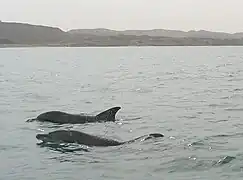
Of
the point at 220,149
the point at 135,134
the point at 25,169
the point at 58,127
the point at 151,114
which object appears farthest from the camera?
the point at 151,114

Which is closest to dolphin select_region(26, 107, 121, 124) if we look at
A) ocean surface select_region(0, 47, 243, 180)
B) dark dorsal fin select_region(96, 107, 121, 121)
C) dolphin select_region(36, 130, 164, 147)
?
dark dorsal fin select_region(96, 107, 121, 121)

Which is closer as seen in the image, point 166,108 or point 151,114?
point 151,114

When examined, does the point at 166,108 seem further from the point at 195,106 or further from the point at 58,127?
the point at 58,127

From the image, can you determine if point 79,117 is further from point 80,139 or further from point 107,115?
point 80,139

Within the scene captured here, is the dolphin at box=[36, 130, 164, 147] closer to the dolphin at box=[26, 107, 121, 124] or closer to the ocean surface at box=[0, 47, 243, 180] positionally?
the ocean surface at box=[0, 47, 243, 180]

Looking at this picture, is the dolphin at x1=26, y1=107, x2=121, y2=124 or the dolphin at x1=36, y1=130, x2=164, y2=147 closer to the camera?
the dolphin at x1=36, y1=130, x2=164, y2=147

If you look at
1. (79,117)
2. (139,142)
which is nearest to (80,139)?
(139,142)

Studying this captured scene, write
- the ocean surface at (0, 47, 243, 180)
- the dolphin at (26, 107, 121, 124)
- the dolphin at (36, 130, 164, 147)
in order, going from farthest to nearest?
the dolphin at (26, 107, 121, 124) → the dolphin at (36, 130, 164, 147) → the ocean surface at (0, 47, 243, 180)

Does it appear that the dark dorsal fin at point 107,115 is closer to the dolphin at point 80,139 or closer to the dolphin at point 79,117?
the dolphin at point 79,117

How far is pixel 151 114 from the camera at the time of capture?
29.7m

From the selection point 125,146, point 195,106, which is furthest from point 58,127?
point 195,106

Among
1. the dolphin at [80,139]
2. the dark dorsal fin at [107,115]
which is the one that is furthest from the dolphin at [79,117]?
the dolphin at [80,139]

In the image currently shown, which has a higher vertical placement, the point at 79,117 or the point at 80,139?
the point at 80,139

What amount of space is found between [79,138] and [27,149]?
1.92 metres
